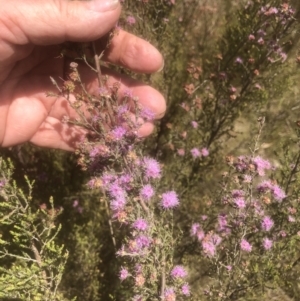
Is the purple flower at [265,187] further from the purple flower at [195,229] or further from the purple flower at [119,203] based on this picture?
the purple flower at [119,203]

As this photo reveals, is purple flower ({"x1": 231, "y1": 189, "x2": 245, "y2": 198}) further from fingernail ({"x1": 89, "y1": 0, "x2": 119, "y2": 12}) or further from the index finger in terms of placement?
fingernail ({"x1": 89, "y1": 0, "x2": 119, "y2": 12})

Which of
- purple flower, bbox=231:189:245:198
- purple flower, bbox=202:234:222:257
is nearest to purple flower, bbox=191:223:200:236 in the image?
purple flower, bbox=202:234:222:257

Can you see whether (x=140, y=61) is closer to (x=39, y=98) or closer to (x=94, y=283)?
(x=39, y=98)

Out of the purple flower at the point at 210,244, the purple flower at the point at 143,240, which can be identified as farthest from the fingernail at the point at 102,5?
the purple flower at the point at 210,244

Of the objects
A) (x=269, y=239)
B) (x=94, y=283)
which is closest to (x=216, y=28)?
(x=269, y=239)

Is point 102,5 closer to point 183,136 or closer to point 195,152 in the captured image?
point 183,136

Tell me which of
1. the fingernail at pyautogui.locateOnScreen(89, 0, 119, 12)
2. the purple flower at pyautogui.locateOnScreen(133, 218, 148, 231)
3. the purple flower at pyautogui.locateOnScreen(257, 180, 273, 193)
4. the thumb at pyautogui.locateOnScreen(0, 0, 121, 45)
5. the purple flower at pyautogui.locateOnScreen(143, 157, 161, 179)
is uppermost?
the fingernail at pyautogui.locateOnScreen(89, 0, 119, 12)

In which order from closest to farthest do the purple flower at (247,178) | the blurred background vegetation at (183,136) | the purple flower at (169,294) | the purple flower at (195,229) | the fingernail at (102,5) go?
1. the fingernail at (102,5)
2. the purple flower at (169,294)
3. the purple flower at (247,178)
4. the purple flower at (195,229)
5. the blurred background vegetation at (183,136)
